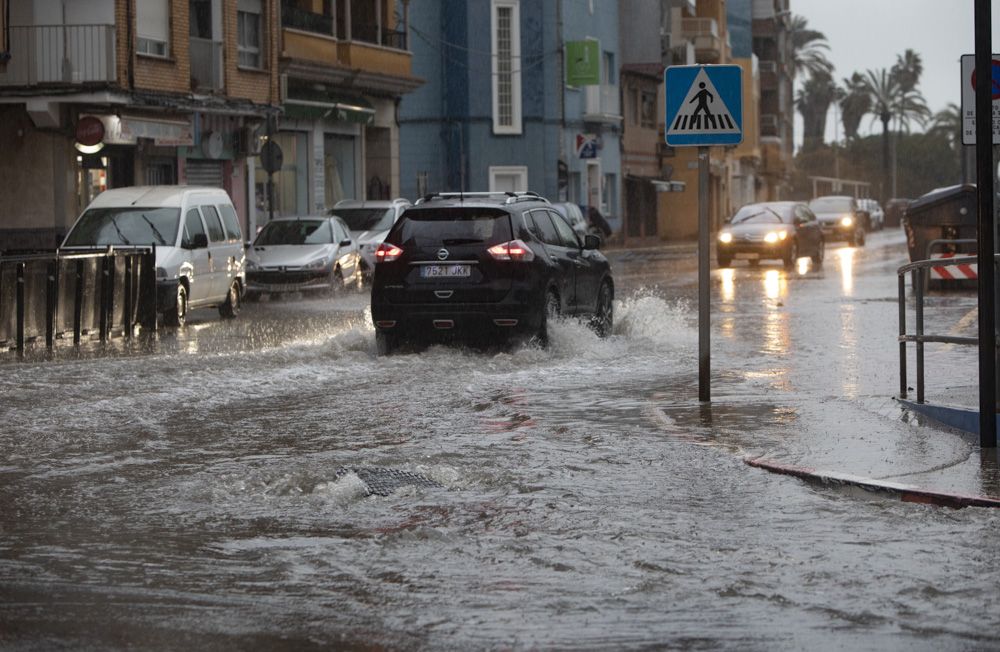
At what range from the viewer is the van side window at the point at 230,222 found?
2512cm

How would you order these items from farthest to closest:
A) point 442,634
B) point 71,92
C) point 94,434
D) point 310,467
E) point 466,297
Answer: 1. point 71,92
2. point 466,297
3. point 94,434
4. point 310,467
5. point 442,634

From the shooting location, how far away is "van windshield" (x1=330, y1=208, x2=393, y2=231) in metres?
35.1

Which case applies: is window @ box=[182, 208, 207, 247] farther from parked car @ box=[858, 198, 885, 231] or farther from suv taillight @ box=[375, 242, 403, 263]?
parked car @ box=[858, 198, 885, 231]

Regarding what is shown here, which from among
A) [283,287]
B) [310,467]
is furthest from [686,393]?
[283,287]

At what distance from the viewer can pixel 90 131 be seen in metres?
32.4

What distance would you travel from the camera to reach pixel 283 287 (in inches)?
1173

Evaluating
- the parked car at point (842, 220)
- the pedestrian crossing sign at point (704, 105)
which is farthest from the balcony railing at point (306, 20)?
the pedestrian crossing sign at point (704, 105)

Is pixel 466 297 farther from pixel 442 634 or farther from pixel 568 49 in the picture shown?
pixel 568 49

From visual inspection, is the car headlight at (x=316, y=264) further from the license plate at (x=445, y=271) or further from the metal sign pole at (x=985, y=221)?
the metal sign pole at (x=985, y=221)

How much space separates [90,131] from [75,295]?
12885mm

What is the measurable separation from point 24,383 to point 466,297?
165 inches

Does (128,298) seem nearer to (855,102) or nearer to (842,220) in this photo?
(842,220)

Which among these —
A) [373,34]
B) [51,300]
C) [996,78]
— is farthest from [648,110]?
[996,78]

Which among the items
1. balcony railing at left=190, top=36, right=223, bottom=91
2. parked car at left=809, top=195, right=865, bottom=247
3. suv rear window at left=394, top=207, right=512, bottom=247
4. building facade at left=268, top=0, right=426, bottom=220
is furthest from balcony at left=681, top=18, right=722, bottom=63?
suv rear window at left=394, top=207, right=512, bottom=247
